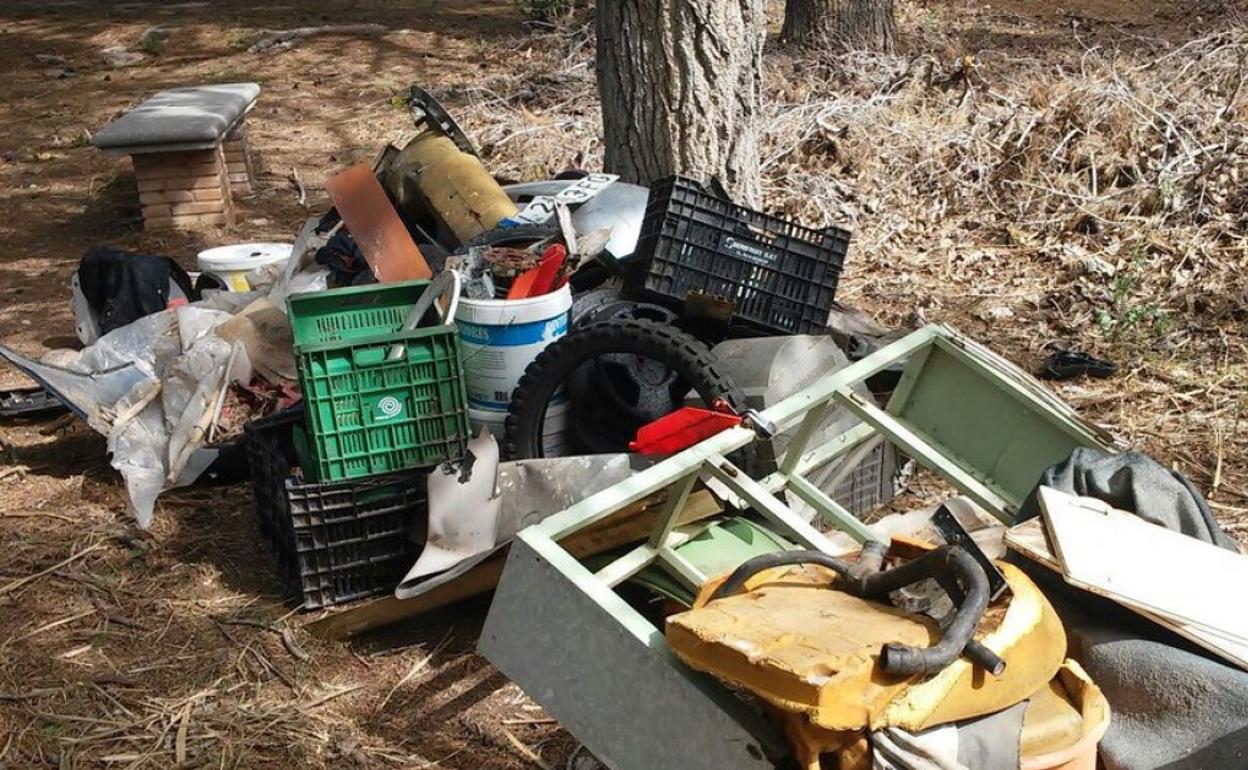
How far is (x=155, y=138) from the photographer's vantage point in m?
5.93

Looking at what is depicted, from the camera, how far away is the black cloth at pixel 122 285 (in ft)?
14.9

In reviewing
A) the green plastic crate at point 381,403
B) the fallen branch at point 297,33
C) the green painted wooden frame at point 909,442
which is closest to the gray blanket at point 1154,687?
the green painted wooden frame at point 909,442

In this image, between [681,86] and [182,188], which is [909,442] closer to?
[681,86]

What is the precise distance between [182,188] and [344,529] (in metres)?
3.79

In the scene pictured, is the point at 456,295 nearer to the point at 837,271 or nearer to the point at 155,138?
the point at 837,271

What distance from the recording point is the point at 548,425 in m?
3.36

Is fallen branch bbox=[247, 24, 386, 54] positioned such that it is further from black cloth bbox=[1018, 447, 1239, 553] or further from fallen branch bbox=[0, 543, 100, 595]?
black cloth bbox=[1018, 447, 1239, 553]

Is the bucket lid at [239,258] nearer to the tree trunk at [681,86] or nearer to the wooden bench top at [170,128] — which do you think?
the wooden bench top at [170,128]

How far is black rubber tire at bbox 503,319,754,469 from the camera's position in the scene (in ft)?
10.2

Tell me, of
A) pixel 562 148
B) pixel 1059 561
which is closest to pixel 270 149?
pixel 562 148

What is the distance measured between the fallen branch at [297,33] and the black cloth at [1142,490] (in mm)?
8626

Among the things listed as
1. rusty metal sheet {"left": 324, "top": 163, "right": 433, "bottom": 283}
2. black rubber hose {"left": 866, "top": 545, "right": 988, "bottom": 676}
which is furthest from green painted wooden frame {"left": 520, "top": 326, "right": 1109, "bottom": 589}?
rusty metal sheet {"left": 324, "top": 163, "right": 433, "bottom": 283}

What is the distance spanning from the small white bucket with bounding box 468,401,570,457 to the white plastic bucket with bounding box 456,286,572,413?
27 mm

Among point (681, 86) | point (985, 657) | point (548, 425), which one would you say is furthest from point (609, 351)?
point (681, 86)
